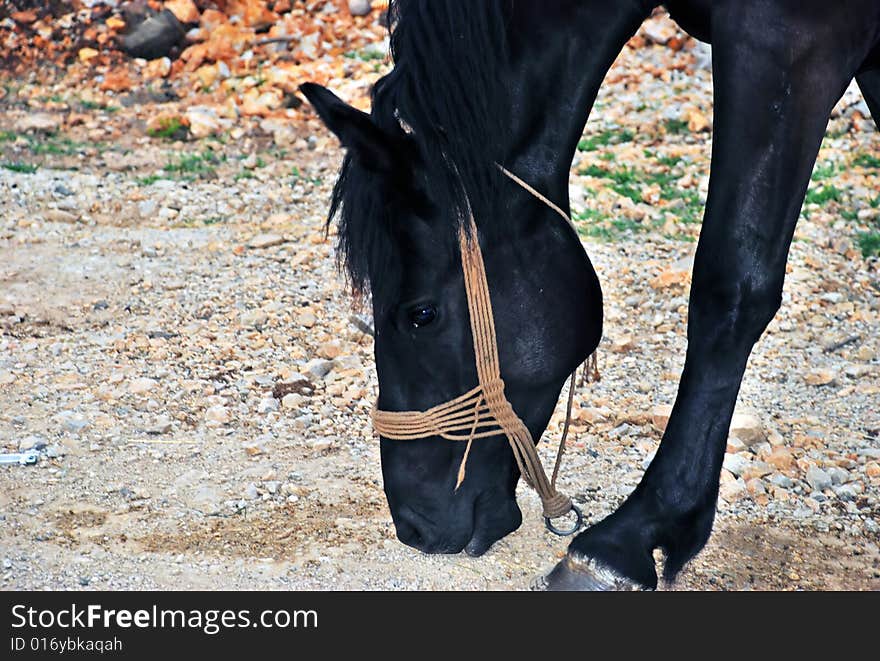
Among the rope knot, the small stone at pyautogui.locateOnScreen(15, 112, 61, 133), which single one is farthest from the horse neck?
the small stone at pyautogui.locateOnScreen(15, 112, 61, 133)

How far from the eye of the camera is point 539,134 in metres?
2.43

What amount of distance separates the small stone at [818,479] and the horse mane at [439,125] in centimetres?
163

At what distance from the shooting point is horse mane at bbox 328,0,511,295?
89.4 inches

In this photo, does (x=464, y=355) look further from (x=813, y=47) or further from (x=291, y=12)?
(x=291, y=12)

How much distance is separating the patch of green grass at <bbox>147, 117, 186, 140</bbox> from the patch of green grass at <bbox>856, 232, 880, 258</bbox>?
3.99 metres

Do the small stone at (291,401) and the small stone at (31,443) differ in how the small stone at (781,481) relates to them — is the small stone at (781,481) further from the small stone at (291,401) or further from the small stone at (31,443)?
the small stone at (31,443)

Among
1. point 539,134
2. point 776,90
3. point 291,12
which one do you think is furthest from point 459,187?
point 291,12

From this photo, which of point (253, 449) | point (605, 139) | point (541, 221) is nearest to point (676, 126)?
point (605, 139)

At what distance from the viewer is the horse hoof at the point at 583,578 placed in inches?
93.7

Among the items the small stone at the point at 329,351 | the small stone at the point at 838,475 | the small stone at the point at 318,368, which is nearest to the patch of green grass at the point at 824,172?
the small stone at the point at 838,475

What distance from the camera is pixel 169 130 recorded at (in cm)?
706

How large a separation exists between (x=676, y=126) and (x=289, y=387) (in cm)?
374

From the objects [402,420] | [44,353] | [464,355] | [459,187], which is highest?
[459,187]

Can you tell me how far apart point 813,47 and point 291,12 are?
680 cm
